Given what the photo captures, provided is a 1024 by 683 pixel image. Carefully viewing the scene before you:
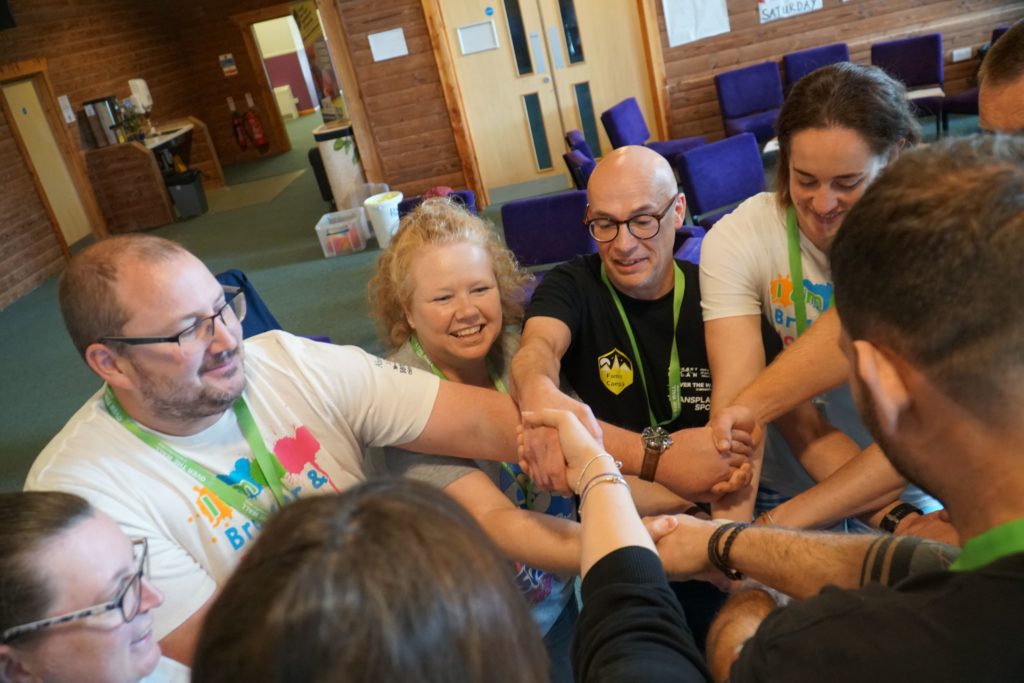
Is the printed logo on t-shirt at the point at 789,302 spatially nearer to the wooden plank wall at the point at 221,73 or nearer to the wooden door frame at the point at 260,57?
the wooden door frame at the point at 260,57

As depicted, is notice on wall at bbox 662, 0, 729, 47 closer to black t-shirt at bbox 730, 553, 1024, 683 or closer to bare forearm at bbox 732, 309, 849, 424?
bare forearm at bbox 732, 309, 849, 424

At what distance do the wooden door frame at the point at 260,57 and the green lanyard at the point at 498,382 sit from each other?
13941 millimetres

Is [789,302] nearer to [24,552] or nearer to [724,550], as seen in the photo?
[724,550]

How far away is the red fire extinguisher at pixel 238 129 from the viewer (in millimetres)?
14305

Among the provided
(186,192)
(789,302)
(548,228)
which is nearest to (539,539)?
(789,302)

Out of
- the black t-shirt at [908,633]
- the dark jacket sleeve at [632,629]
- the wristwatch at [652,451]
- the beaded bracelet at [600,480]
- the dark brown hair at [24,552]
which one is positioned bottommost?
the wristwatch at [652,451]

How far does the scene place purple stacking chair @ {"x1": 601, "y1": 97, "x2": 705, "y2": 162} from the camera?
6812 millimetres

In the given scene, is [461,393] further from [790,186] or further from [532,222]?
[532,222]

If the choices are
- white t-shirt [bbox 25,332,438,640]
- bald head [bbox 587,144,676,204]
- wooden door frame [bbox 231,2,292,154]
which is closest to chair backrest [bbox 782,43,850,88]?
bald head [bbox 587,144,676,204]

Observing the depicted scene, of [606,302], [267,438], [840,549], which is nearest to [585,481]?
[840,549]

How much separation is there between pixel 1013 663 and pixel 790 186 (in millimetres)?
1282

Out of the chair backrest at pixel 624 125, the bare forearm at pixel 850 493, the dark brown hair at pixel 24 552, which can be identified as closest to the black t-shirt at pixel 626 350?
the bare forearm at pixel 850 493

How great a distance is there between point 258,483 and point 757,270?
3.96 ft

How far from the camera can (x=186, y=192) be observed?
10.7 meters
